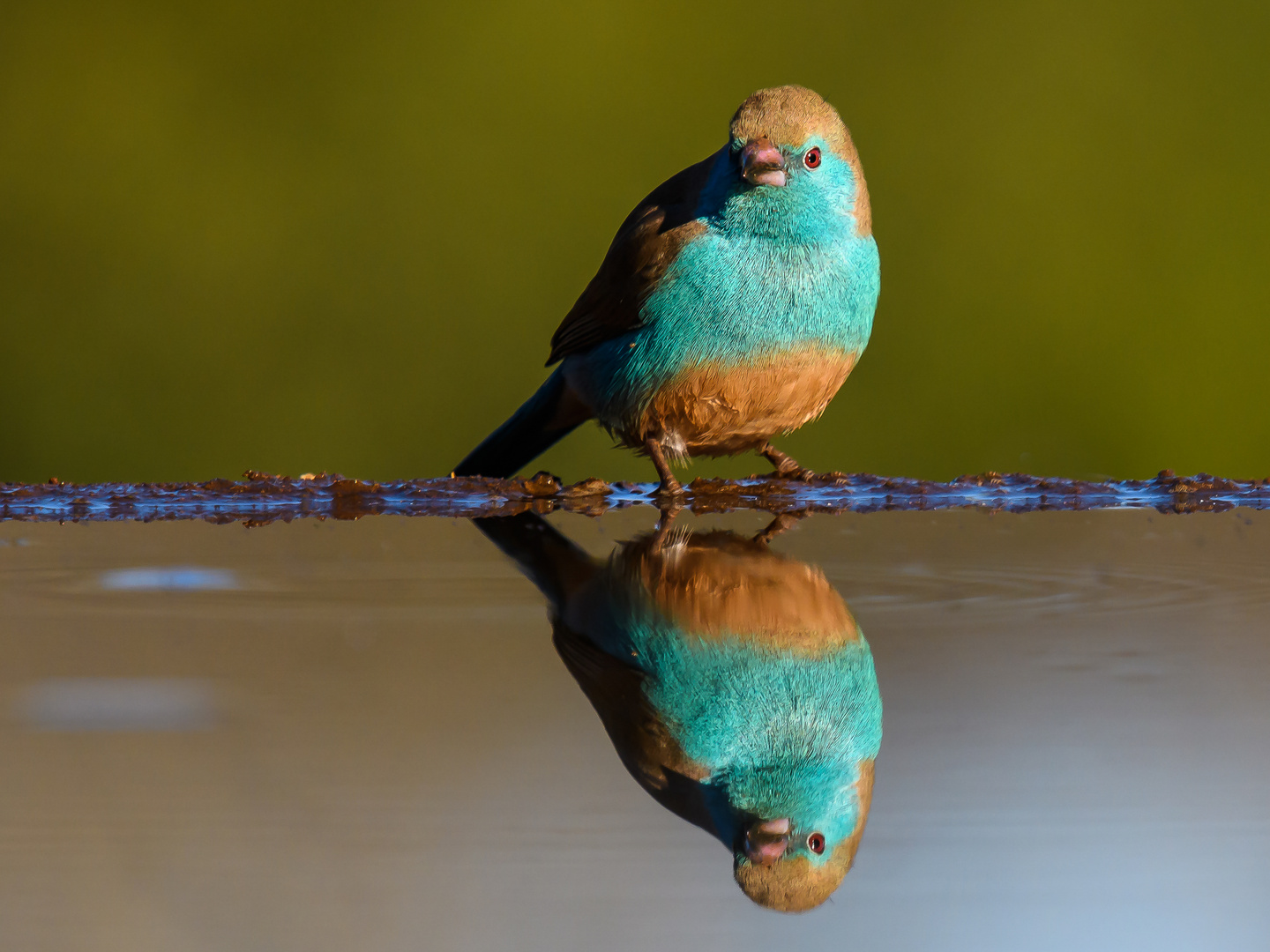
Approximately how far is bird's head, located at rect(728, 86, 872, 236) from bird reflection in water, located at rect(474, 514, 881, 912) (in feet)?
4.07

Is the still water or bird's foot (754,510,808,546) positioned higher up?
the still water

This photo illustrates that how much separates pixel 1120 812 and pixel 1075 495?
1.96 metres

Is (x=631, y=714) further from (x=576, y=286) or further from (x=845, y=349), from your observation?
(x=576, y=286)

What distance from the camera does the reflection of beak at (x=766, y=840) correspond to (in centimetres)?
103

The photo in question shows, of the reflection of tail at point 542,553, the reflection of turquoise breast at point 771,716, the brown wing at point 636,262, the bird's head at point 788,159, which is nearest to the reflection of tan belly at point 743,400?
the brown wing at point 636,262

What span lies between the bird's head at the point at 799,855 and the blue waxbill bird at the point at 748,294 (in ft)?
6.80

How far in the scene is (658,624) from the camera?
167cm

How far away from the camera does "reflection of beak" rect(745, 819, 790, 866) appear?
1028 mm

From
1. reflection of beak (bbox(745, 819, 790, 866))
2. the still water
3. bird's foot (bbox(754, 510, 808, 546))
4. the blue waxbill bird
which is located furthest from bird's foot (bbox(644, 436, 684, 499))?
reflection of beak (bbox(745, 819, 790, 866))

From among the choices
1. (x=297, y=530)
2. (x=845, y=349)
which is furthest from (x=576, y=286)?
(x=297, y=530)

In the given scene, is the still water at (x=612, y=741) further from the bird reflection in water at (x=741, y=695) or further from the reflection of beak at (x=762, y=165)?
the reflection of beak at (x=762, y=165)

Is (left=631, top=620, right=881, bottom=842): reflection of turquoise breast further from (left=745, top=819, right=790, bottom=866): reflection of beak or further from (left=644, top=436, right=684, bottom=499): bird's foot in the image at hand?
(left=644, top=436, right=684, bottom=499): bird's foot

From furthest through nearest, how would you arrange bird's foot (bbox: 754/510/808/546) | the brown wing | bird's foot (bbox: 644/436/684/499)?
the brown wing → bird's foot (bbox: 644/436/684/499) → bird's foot (bbox: 754/510/808/546)

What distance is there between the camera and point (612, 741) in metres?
1.26
